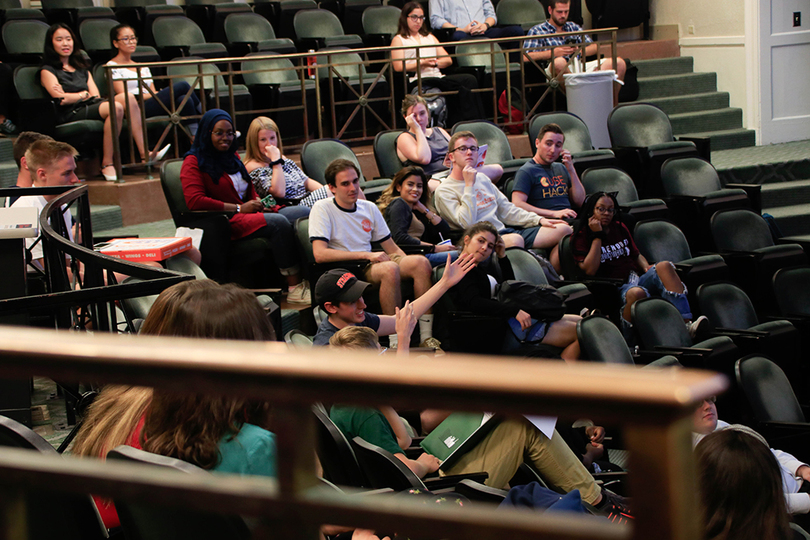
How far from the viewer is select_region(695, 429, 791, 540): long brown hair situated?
1989 millimetres

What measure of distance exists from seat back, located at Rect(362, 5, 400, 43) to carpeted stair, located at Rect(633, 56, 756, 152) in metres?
2.52

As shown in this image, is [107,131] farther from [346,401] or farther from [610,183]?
[346,401]

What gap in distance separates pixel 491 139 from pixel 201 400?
4.95 m

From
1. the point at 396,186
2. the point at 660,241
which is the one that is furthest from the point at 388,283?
the point at 660,241

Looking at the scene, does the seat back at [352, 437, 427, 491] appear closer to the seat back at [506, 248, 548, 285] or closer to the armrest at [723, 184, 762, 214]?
the seat back at [506, 248, 548, 285]

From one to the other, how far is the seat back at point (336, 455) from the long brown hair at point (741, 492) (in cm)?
93

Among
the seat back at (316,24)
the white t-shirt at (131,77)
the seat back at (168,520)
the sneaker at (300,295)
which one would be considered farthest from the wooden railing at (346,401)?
the seat back at (316,24)

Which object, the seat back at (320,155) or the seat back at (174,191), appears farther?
the seat back at (320,155)

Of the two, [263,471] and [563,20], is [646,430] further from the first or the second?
[563,20]

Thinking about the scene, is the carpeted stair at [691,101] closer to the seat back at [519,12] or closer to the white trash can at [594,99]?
the seat back at [519,12]

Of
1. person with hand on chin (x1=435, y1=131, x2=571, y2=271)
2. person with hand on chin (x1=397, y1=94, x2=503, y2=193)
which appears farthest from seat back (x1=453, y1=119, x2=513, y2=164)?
person with hand on chin (x1=435, y1=131, x2=571, y2=271)

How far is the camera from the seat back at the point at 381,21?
809cm

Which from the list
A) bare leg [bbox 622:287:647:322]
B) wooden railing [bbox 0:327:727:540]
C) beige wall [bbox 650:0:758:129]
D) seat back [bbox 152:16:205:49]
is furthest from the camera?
→ beige wall [bbox 650:0:758:129]

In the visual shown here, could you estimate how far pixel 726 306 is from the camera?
495 cm
